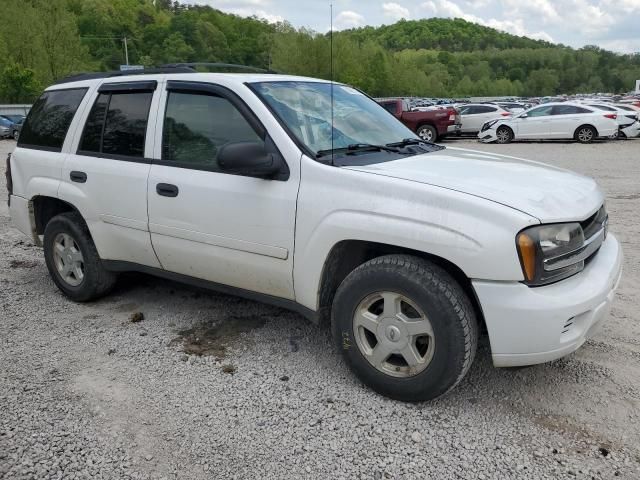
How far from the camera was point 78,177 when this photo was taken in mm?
4305

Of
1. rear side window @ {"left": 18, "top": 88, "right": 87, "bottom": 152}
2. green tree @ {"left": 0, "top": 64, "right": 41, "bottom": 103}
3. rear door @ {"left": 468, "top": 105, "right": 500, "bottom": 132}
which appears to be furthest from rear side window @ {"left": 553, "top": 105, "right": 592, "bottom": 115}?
green tree @ {"left": 0, "top": 64, "right": 41, "bottom": 103}

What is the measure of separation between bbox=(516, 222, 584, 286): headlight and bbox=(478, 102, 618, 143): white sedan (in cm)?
1831

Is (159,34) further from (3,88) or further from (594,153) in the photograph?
(594,153)

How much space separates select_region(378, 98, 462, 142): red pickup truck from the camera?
2062 cm

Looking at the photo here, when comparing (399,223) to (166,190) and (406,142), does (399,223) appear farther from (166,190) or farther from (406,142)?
(166,190)

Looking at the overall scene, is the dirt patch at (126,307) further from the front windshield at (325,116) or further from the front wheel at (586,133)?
the front wheel at (586,133)

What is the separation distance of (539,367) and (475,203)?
1.33 m

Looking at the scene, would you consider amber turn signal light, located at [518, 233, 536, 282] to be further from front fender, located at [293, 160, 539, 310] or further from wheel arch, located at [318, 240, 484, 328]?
wheel arch, located at [318, 240, 484, 328]

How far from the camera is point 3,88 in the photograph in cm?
4947

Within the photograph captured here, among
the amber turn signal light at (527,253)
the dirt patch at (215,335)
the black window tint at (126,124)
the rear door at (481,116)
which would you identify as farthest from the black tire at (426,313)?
the rear door at (481,116)

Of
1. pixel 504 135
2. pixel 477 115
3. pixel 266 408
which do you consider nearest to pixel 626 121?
pixel 504 135

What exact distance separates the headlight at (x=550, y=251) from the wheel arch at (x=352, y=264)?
0.33m

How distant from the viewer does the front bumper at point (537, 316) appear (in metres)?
2.68

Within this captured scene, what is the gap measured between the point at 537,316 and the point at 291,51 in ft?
222
